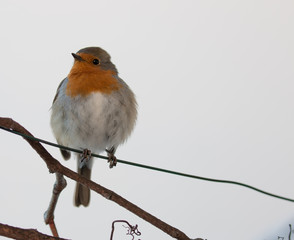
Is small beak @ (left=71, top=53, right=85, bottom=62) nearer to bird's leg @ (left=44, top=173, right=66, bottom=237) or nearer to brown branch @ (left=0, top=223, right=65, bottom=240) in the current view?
bird's leg @ (left=44, top=173, right=66, bottom=237)

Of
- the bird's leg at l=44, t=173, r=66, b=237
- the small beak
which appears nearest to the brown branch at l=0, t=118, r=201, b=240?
the bird's leg at l=44, t=173, r=66, b=237

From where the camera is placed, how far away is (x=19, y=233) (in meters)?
0.87

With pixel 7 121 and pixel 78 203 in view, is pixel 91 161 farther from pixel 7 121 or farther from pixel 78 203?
pixel 7 121

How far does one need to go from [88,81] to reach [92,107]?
0.10 m

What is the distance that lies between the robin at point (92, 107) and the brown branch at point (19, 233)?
0.56 meters

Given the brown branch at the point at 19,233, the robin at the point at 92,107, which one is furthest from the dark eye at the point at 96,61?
the brown branch at the point at 19,233

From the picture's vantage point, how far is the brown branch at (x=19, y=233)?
0.85 m

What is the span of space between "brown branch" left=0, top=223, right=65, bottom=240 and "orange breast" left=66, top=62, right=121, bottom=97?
68 cm

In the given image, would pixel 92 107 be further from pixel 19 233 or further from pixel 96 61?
pixel 19 233

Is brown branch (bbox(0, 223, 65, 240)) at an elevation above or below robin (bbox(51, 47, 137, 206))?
below

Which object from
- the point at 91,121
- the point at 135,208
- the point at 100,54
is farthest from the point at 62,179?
the point at 100,54

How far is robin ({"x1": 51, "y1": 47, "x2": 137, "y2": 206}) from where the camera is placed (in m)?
1.49

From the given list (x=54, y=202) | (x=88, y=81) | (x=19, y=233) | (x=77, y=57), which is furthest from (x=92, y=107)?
(x=19, y=233)

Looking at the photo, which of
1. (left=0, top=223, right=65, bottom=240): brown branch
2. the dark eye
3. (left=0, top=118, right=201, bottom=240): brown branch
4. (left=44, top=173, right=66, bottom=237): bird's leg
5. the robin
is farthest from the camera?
the dark eye
